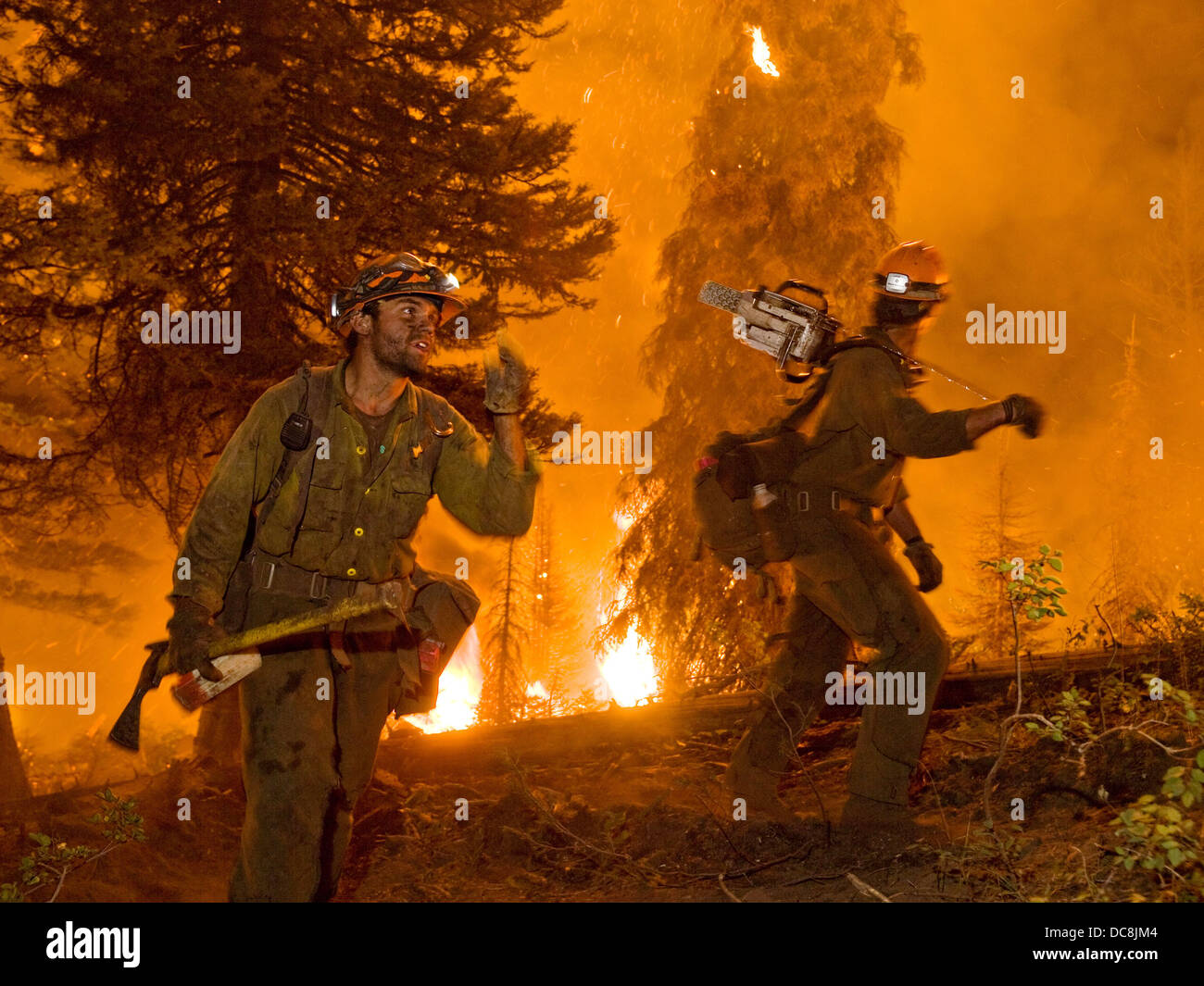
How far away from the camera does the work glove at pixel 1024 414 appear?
17.1 ft

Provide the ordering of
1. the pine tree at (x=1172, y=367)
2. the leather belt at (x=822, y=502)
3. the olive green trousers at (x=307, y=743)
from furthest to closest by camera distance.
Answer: the pine tree at (x=1172, y=367)
the leather belt at (x=822, y=502)
the olive green trousers at (x=307, y=743)

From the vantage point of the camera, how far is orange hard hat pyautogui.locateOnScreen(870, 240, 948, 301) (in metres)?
6.02

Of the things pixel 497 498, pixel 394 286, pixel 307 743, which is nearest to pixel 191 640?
pixel 307 743

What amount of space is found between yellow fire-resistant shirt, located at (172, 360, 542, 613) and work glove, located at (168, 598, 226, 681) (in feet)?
0.28

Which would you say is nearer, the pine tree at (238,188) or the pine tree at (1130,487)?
the pine tree at (238,188)

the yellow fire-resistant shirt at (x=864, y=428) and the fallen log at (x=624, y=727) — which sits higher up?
the yellow fire-resistant shirt at (x=864, y=428)

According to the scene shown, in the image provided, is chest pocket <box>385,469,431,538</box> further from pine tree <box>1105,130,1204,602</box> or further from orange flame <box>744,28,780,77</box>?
pine tree <box>1105,130,1204,602</box>

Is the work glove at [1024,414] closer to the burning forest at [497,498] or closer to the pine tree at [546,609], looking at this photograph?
the burning forest at [497,498]

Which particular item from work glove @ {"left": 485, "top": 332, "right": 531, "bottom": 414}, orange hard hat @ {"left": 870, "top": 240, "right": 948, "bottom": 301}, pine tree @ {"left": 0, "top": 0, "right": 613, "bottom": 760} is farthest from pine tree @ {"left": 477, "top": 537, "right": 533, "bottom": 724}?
work glove @ {"left": 485, "top": 332, "right": 531, "bottom": 414}

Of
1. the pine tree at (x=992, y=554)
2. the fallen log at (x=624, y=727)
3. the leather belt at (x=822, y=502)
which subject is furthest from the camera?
the pine tree at (x=992, y=554)

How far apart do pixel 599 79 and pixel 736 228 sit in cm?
2102

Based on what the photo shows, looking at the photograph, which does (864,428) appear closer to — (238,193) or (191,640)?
(191,640)

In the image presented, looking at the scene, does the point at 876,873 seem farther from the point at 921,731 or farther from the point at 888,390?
the point at 888,390

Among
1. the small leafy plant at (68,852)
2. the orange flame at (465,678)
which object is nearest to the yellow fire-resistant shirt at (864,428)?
the small leafy plant at (68,852)
